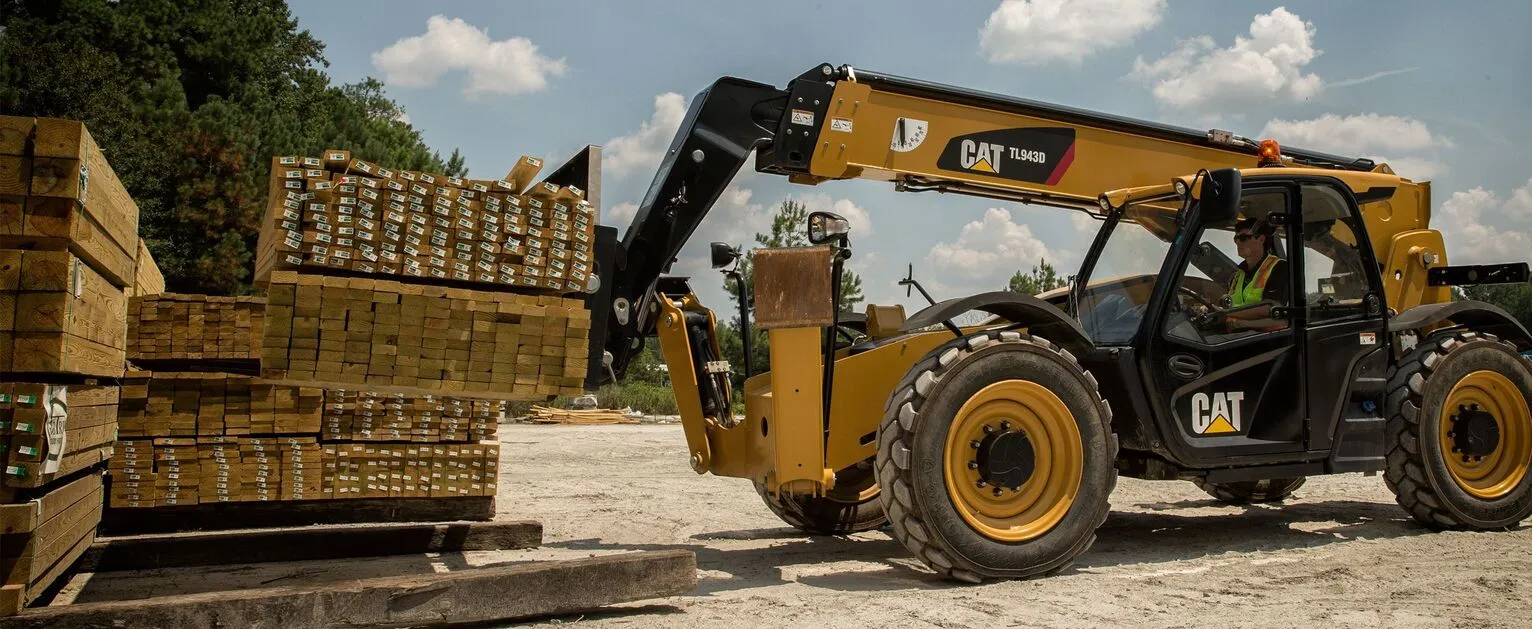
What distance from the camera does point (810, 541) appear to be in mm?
7641

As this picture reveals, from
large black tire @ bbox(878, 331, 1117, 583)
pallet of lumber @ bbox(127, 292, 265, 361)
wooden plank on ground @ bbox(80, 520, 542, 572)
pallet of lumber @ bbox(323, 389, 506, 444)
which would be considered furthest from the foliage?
large black tire @ bbox(878, 331, 1117, 583)

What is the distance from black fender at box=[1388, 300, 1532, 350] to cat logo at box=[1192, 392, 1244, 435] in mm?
1589

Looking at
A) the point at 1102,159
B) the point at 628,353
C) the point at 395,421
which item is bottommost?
the point at 395,421

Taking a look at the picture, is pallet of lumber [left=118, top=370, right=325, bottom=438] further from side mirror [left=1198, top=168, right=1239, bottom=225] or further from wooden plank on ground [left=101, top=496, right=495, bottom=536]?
side mirror [left=1198, top=168, right=1239, bottom=225]

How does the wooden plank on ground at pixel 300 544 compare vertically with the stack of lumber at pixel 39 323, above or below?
below

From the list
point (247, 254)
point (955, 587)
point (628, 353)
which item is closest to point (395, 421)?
point (628, 353)

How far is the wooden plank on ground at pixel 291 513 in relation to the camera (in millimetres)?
8375

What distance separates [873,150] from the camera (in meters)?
7.07

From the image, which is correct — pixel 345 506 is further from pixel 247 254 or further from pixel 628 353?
pixel 247 254

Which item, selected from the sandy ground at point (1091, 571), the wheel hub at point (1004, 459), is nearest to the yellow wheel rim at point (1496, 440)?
the sandy ground at point (1091, 571)

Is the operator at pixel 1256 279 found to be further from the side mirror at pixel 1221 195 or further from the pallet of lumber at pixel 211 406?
the pallet of lumber at pixel 211 406

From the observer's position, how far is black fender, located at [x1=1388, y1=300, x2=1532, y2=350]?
7.82 metres

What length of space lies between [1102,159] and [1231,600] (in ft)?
11.5

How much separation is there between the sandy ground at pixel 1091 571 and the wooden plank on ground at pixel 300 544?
13 centimetres
